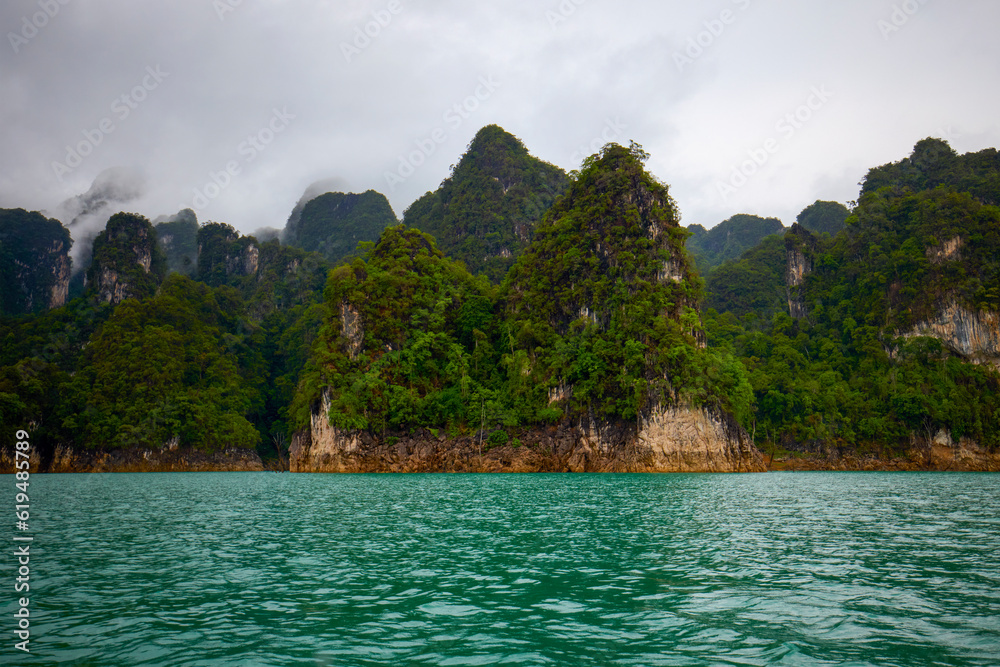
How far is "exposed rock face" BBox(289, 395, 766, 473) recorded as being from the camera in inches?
2195

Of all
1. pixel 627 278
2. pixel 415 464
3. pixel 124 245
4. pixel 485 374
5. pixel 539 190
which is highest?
pixel 539 190

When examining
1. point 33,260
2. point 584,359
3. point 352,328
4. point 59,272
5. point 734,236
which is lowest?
point 584,359

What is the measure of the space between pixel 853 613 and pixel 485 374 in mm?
60915

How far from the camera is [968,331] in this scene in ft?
217

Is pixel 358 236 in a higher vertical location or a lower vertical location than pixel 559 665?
higher


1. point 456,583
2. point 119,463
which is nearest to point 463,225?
point 119,463

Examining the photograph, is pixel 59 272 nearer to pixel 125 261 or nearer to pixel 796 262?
pixel 125 261

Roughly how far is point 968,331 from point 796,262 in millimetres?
30078

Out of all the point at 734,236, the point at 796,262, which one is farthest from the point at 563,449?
the point at 734,236

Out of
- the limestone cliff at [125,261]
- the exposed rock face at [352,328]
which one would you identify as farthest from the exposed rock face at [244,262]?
the exposed rock face at [352,328]

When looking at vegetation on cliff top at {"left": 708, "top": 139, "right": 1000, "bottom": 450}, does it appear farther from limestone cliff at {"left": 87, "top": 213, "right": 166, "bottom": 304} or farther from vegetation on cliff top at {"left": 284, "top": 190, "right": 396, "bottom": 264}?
limestone cliff at {"left": 87, "top": 213, "right": 166, "bottom": 304}

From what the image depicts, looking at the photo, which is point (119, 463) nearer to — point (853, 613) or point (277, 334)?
point (277, 334)

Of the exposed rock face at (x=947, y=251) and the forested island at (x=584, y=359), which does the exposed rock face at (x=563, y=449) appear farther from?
the exposed rock face at (x=947, y=251)

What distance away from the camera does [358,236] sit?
146750 mm
